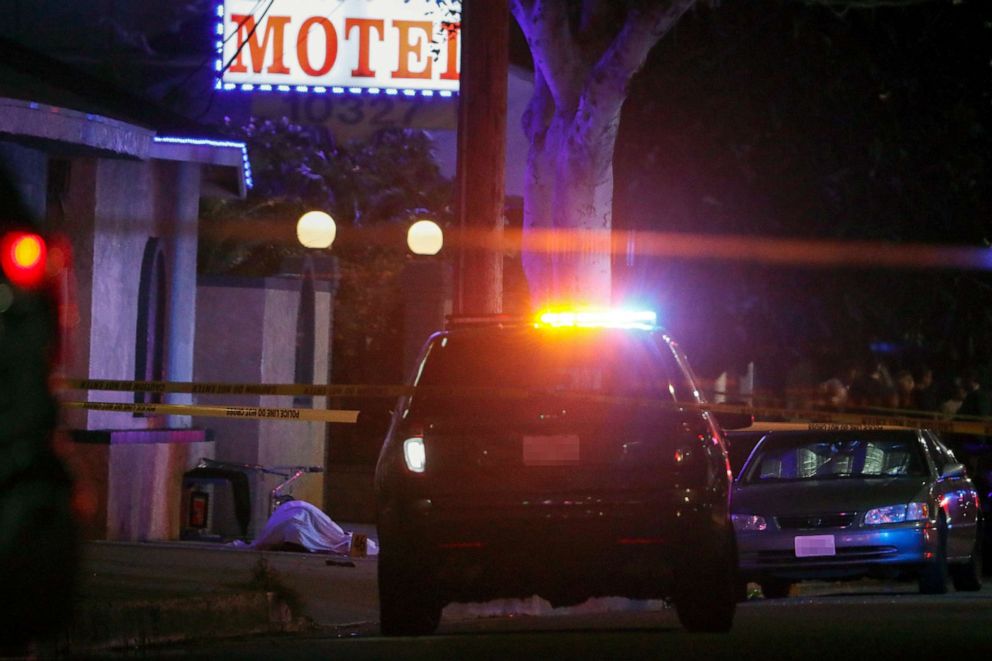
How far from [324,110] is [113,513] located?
9658 millimetres

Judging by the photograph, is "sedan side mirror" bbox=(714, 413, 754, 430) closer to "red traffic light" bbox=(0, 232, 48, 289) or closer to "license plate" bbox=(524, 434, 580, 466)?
"license plate" bbox=(524, 434, 580, 466)

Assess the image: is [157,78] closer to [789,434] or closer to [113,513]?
[113,513]

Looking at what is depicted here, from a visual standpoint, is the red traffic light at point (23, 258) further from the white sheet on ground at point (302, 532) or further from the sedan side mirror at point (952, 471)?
the white sheet on ground at point (302, 532)

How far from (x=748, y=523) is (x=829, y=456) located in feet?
4.86

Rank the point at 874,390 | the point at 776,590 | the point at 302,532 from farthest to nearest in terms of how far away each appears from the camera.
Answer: the point at 874,390 < the point at 302,532 < the point at 776,590

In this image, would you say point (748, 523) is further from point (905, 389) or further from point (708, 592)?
point (905, 389)

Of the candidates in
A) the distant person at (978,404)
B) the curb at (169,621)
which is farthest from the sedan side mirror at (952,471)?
the distant person at (978,404)

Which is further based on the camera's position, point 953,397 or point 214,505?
point 953,397

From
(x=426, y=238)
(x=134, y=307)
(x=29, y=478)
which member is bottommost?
(x=29, y=478)

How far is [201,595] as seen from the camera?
36.9 feet

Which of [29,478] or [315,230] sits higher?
[315,230]

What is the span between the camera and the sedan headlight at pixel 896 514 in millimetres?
13891

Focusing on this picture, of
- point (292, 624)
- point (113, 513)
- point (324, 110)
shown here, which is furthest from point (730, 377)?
point (292, 624)

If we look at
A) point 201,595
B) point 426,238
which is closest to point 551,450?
point 201,595
